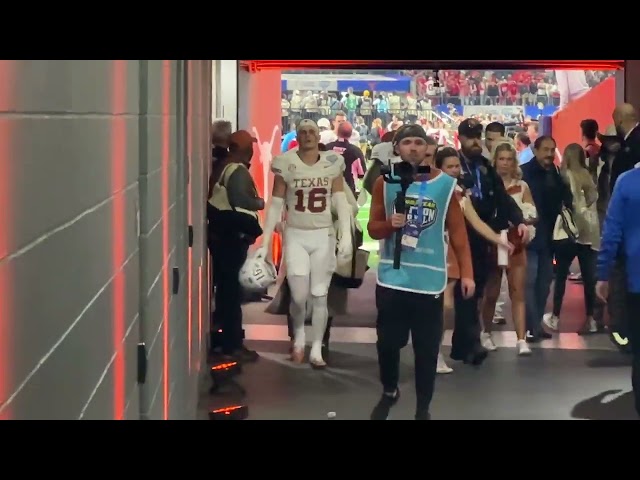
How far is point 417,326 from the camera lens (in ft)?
15.9

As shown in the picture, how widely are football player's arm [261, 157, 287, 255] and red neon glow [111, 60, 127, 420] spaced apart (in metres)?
4.03

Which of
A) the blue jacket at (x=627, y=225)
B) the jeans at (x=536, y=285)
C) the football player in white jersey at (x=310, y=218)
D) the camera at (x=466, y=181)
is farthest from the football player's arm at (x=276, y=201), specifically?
the blue jacket at (x=627, y=225)

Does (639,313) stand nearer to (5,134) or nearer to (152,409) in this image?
(152,409)

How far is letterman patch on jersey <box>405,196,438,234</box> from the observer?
15.9ft

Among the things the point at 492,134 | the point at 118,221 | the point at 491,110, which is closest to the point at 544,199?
the point at 492,134

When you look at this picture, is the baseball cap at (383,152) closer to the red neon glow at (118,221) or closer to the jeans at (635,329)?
the jeans at (635,329)

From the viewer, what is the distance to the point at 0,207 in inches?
40.2

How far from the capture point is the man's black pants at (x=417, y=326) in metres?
4.83

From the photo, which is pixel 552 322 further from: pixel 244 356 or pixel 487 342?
pixel 244 356

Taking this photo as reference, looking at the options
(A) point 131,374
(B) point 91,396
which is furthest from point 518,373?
(B) point 91,396

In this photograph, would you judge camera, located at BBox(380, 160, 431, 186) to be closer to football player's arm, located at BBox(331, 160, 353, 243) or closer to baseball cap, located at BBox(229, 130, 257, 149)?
football player's arm, located at BBox(331, 160, 353, 243)

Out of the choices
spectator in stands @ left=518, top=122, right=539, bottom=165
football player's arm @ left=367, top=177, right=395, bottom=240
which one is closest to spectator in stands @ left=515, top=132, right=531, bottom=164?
spectator in stands @ left=518, top=122, right=539, bottom=165

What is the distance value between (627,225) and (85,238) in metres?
3.15

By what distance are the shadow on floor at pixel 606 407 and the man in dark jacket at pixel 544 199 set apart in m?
1.62
